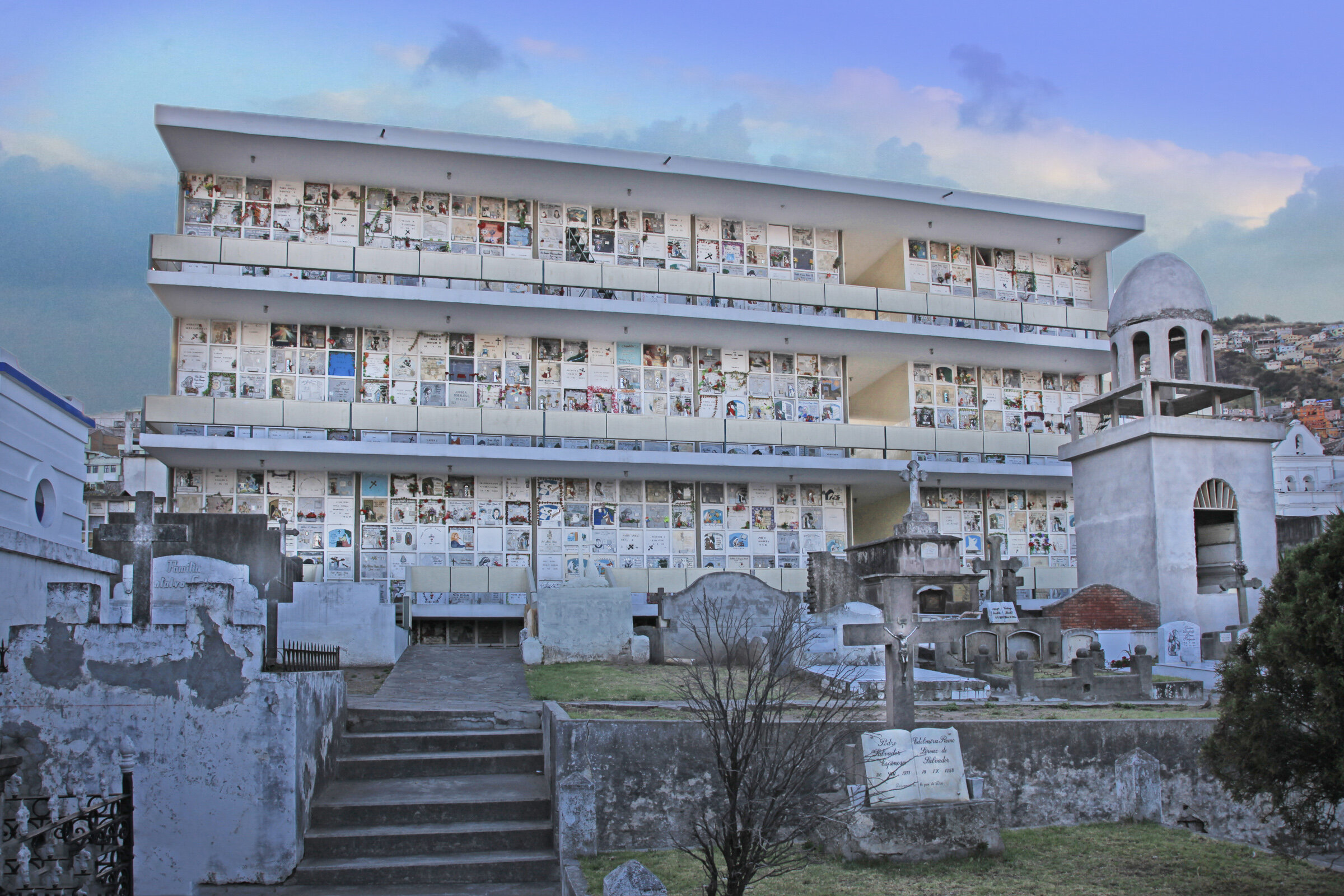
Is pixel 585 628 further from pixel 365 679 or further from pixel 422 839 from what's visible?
pixel 422 839

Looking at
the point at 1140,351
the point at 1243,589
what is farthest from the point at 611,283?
the point at 1243,589

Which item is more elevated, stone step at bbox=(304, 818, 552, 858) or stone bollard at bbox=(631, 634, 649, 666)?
stone bollard at bbox=(631, 634, 649, 666)

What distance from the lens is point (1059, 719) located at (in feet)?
39.5

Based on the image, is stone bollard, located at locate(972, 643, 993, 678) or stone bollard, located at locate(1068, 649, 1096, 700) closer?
stone bollard, located at locate(1068, 649, 1096, 700)

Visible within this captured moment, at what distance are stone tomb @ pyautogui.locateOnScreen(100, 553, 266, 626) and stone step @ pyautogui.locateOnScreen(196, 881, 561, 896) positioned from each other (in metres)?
2.40

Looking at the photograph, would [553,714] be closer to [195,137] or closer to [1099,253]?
[195,137]


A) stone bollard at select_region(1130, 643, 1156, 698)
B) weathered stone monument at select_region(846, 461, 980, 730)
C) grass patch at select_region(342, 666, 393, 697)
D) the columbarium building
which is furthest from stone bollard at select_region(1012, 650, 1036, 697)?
the columbarium building

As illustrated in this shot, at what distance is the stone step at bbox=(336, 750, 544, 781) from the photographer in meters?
11.8

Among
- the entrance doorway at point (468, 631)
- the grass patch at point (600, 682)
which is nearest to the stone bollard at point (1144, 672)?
the grass patch at point (600, 682)

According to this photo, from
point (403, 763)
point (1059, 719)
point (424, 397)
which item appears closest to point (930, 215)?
point (424, 397)

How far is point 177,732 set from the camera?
32.8 feet

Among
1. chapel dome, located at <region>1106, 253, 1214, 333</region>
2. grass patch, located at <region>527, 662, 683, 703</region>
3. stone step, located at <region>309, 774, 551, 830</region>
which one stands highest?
chapel dome, located at <region>1106, 253, 1214, 333</region>

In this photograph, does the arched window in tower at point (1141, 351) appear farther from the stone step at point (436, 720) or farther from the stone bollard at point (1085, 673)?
the stone step at point (436, 720)

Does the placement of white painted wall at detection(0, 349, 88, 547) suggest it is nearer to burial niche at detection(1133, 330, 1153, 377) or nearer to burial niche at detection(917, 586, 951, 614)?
burial niche at detection(917, 586, 951, 614)
